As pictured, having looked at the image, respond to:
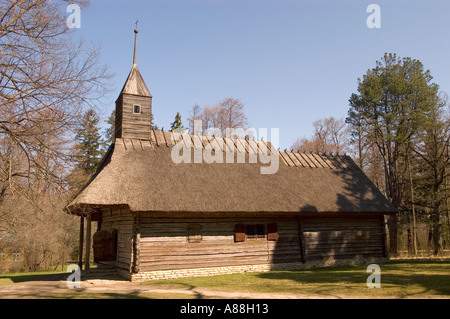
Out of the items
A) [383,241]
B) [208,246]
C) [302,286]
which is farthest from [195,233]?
[383,241]

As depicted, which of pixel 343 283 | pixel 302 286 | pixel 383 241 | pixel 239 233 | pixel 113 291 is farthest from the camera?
pixel 383 241

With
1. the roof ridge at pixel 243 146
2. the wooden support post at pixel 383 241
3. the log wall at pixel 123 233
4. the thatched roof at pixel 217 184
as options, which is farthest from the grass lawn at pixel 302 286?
the roof ridge at pixel 243 146

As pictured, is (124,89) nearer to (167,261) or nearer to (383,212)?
(167,261)

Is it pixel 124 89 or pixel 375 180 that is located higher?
pixel 124 89

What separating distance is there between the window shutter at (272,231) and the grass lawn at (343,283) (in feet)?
5.92

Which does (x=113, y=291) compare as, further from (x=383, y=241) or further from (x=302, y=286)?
(x=383, y=241)

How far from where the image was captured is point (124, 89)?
21.4 metres

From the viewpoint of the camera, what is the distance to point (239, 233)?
1856 cm

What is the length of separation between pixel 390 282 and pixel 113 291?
985cm

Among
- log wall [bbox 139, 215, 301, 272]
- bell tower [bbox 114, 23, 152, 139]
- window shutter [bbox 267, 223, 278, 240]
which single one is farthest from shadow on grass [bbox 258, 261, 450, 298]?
bell tower [bbox 114, 23, 152, 139]

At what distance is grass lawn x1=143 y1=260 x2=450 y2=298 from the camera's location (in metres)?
11.6

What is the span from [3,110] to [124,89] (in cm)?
1266

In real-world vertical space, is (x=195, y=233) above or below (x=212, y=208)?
below
